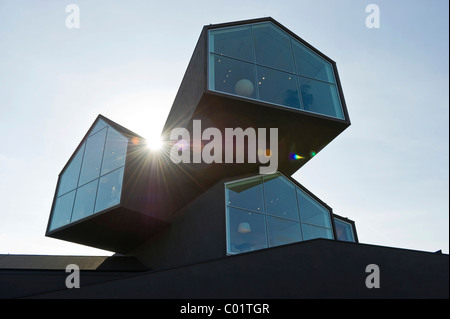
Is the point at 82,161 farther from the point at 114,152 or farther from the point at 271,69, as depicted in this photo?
the point at 271,69

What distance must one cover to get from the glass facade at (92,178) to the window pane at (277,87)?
472cm

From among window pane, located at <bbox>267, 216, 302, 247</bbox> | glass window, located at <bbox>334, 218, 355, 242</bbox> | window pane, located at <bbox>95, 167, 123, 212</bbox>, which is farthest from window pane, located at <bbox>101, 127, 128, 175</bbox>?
glass window, located at <bbox>334, 218, 355, 242</bbox>

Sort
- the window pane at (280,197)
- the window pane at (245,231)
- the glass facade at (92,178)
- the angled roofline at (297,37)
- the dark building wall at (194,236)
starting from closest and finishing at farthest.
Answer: the window pane at (245,231)
the dark building wall at (194,236)
the window pane at (280,197)
the angled roofline at (297,37)
the glass facade at (92,178)

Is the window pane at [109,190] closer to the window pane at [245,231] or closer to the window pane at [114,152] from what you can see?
the window pane at [114,152]

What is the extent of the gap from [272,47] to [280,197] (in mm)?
4490

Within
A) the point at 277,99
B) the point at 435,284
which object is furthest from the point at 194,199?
the point at 435,284

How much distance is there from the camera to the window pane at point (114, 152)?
1089cm

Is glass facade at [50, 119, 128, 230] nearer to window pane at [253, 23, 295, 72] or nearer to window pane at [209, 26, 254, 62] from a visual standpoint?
window pane at [209, 26, 254, 62]

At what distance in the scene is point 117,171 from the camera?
420 inches

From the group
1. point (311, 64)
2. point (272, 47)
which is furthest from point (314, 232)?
point (272, 47)

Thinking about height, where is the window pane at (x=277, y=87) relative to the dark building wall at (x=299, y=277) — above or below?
above

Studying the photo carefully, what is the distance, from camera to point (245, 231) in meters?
8.59

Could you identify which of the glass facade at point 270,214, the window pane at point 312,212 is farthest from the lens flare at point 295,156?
the window pane at point 312,212

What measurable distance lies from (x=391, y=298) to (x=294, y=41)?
27.6 ft
